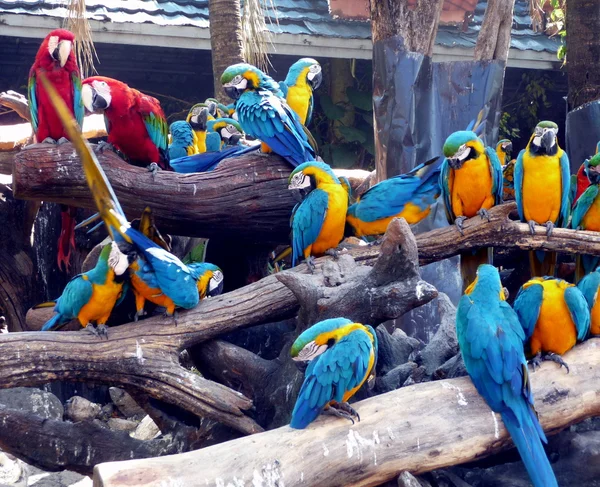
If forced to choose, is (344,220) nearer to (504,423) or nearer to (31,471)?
(504,423)

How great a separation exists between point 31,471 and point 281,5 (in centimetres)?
436

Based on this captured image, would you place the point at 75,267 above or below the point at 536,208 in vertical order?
below

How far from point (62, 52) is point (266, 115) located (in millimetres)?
1065

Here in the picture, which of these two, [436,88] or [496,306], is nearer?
[496,306]

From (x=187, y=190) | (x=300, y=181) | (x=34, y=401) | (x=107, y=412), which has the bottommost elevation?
(x=107, y=412)

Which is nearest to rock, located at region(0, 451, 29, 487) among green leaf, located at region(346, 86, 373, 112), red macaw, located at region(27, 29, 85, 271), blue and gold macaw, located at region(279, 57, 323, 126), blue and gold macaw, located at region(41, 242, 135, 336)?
blue and gold macaw, located at region(41, 242, 135, 336)

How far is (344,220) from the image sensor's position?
151 inches

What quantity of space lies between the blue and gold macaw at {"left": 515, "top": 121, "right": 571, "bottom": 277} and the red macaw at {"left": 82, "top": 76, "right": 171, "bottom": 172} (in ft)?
6.19

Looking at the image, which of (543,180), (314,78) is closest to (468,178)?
(543,180)

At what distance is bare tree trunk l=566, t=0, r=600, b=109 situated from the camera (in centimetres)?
565

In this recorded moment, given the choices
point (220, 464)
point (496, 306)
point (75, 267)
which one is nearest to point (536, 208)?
point (496, 306)

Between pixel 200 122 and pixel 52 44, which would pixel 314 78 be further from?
pixel 52 44

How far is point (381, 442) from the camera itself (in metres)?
2.89

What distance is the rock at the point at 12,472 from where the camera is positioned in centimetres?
460
